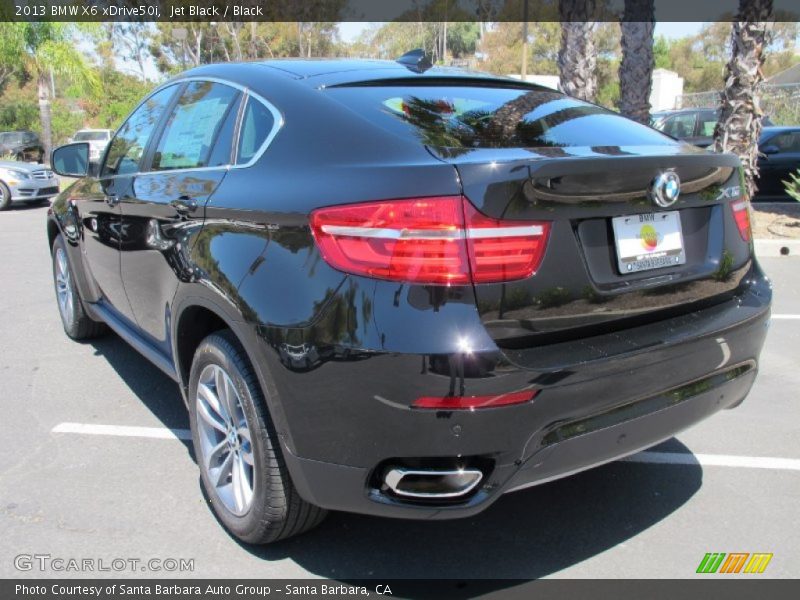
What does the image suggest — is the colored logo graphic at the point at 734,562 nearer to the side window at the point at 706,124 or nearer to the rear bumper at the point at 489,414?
the rear bumper at the point at 489,414

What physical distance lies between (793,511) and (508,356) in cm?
178

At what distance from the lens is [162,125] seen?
3650mm

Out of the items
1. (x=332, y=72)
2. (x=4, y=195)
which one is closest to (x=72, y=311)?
(x=332, y=72)

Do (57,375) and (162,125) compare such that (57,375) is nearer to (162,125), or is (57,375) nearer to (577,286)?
(162,125)

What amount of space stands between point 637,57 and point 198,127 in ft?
33.4

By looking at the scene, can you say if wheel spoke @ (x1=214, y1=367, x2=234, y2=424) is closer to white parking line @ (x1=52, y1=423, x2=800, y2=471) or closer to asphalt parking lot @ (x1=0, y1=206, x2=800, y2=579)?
asphalt parking lot @ (x1=0, y1=206, x2=800, y2=579)

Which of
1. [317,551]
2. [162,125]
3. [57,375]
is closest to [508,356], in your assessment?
[317,551]

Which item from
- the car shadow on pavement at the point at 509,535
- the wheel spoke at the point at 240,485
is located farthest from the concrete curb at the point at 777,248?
the wheel spoke at the point at 240,485

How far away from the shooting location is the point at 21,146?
24969 mm

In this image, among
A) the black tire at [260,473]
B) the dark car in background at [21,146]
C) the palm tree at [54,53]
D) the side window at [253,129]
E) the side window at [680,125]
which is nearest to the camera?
the black tire at [260,473]

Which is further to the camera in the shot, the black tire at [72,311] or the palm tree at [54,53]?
the palm tree at [54,53]

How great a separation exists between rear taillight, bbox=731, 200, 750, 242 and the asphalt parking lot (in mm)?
1179

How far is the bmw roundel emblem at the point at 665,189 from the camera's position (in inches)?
93.0
